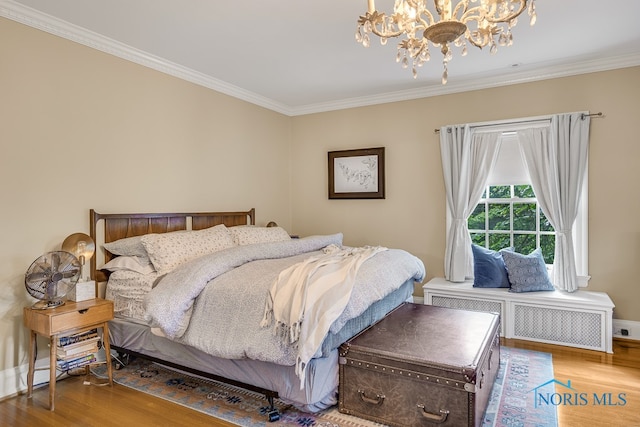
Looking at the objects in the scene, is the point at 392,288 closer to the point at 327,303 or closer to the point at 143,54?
the point at 327,303

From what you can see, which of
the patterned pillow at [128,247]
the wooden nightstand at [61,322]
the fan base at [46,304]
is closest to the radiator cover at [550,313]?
the patterned pillow at [128,247]

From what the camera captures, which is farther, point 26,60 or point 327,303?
point 26,60

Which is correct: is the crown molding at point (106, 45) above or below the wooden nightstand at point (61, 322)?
above

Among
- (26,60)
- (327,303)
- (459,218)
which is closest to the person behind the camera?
(327,303)

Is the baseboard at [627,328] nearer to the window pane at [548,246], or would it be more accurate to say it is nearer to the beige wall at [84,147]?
the window pane at [548,246]

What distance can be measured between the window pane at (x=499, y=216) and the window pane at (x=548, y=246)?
0.34 metres

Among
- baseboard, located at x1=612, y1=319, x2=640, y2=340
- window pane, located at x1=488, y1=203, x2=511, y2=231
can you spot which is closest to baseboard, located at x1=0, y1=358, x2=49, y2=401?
window pane, located at x1=488, y1=203, x2=511, y2=231

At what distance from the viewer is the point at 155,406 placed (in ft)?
8.03

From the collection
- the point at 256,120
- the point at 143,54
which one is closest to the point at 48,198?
the point at 143,54

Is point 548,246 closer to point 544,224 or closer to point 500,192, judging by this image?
point 544,224

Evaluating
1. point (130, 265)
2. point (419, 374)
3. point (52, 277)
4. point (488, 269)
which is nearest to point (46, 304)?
point (52, 277)

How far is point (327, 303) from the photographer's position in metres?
2.14

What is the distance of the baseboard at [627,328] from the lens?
3557 millimetres

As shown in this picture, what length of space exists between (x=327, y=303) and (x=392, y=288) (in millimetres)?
845
